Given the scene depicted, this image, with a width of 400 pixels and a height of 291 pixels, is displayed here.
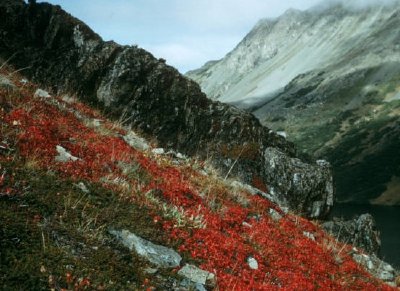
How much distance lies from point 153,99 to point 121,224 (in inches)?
677

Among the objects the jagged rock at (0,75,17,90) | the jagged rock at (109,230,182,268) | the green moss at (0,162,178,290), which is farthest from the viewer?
the jagged rock at (0,75,17,90)

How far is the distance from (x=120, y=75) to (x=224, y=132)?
637cm

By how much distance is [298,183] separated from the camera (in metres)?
23.5

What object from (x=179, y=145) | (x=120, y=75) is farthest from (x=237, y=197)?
(x=120, y=75)

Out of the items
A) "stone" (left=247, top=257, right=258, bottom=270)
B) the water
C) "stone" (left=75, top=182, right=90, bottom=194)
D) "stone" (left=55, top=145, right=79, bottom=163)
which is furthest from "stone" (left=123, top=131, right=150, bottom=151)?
the water

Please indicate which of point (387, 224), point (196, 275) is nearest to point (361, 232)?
point (196, 275)

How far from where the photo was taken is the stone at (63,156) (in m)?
9.25

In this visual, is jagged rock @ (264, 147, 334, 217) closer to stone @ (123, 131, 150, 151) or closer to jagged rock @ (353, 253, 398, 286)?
jagged rock @ (353, 253, 398, 286)

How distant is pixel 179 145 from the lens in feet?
77.5

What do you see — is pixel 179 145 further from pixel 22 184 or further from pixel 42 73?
pixel 22 184

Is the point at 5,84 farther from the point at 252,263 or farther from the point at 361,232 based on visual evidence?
the point at 361,232

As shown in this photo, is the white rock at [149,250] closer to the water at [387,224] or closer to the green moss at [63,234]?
the green moss at [63,234]

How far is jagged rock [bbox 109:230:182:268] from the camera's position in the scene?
24.4 ft

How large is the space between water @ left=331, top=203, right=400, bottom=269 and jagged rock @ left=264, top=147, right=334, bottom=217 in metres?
15.2
